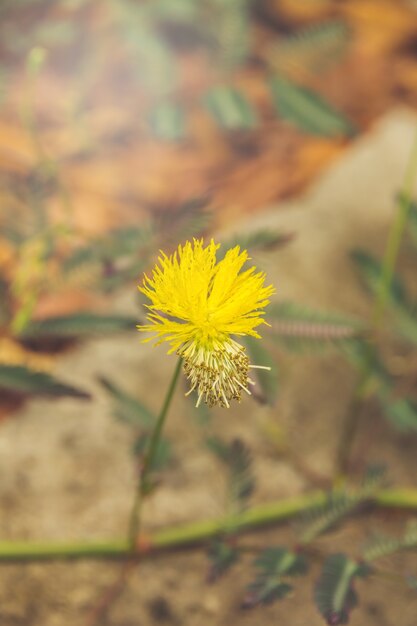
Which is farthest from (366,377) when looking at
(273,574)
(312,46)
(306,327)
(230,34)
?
(230,34)

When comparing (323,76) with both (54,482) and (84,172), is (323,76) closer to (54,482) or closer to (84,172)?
(84,172)

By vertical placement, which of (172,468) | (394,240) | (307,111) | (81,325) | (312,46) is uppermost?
(312,46)

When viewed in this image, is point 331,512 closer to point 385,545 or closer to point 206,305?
point 385,545

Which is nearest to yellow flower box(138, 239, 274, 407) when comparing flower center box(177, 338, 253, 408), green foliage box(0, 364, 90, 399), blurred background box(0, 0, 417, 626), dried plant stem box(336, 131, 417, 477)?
flower center box(177, 338, 253, 408)

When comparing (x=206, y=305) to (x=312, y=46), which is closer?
(x=206, y=305)

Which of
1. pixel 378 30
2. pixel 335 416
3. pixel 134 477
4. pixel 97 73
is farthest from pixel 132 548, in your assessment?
pixel 378 30

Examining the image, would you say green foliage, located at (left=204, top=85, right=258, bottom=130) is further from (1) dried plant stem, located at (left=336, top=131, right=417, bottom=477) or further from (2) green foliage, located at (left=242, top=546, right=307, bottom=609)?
(2) green foliage, located at (left=242, top=546, right=307, bottom=609)
